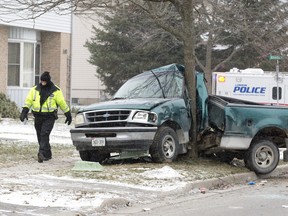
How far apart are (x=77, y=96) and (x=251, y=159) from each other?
35157 millimetres

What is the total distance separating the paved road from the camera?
8344 millimetres

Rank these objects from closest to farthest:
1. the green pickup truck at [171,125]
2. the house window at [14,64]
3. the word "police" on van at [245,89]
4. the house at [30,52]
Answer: the green pickup truck at [171,125] → the house at [30,52] → the house window at [14,64] → the word "police" on van at [245,89]

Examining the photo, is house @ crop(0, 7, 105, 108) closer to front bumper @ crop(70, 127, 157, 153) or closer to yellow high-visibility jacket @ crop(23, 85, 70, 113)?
yellow high-visibility jacket @ crop(23, 85, 70, 113)

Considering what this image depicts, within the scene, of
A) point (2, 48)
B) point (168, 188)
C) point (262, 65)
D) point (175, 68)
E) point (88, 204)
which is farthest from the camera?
point (262, 65)

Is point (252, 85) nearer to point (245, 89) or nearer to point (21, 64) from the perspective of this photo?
point (245, 89)

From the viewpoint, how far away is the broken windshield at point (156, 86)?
12172mm

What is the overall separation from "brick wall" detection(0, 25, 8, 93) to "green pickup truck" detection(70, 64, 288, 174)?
1226 cm

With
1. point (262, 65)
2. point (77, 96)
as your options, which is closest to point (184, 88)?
point (262, 65)

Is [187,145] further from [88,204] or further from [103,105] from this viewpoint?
[88,204]

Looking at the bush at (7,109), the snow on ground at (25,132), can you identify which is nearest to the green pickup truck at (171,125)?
the snow on ground at (25,132)

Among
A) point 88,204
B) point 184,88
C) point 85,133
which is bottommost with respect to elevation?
point 88,204

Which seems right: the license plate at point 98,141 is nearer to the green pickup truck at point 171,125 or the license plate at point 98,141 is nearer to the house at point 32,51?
the green pickup truck at point 171,125

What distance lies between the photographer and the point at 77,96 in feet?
152

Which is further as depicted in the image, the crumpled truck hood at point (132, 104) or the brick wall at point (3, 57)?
the brick wall at point (3, 57)
